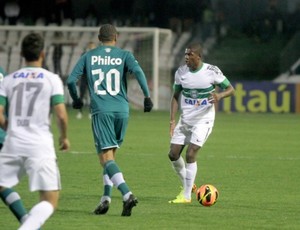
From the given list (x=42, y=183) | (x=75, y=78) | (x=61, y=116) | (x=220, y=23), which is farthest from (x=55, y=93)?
(x=220, y=23)

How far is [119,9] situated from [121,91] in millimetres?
29078

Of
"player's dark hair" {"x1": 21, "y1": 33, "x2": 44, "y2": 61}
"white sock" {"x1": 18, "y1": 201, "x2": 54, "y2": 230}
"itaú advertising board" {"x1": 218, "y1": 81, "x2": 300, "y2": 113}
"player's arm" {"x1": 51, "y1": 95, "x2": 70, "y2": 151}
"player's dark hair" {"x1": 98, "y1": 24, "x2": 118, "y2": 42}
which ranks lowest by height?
"itaú advertising board" {"x1": 218, "y1": 81, "x2": 300, "y2": 113}

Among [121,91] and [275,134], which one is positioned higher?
[121,91]

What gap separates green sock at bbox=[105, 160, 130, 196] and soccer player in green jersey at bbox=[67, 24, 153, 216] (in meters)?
0.13

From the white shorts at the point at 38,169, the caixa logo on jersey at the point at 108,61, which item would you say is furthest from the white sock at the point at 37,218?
the caixa logo on jersey at the point at 108,61

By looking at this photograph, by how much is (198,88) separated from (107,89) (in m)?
1.85

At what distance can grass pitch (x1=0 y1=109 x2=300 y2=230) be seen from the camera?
11.2 meters

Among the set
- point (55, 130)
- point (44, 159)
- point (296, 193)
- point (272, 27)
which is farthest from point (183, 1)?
point (44, 159)

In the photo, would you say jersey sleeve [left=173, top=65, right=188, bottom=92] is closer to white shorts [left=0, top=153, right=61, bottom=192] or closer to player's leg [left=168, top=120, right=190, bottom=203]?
player's leg [left=168, top=120, right=190, bottom=203]

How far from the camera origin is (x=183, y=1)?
40.3 metres

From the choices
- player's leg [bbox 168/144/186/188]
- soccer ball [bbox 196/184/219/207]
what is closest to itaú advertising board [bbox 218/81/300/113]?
player's leg [bbox 168/144/186/188]

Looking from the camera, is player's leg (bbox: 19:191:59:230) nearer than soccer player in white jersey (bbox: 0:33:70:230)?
Yes

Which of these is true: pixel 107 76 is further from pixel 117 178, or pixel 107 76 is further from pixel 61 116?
pixel 61 116

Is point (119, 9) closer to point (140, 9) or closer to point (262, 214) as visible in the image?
point (140, 9)
